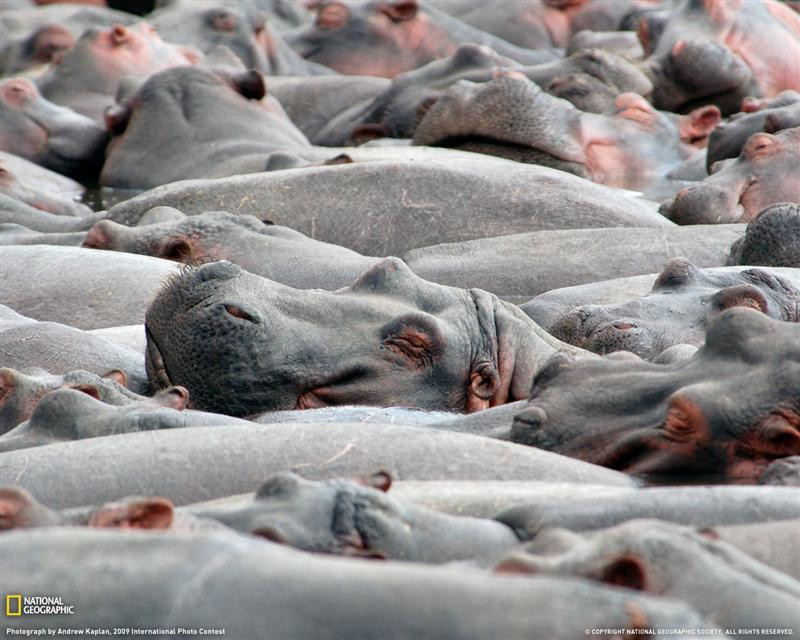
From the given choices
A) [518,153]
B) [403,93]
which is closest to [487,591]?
[518,153]

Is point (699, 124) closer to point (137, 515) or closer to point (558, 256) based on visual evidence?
point (558, 256)

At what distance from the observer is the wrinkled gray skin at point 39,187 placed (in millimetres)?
8625

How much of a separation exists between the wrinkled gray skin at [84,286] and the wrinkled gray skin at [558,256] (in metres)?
0.99

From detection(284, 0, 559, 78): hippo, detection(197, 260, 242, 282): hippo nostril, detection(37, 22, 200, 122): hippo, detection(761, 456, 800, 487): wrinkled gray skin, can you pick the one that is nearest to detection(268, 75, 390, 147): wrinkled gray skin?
detection(37, 22, 200, 122): hippo

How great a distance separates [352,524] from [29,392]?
170 centimetres

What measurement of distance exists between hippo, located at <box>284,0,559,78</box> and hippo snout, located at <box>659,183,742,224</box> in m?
5.51

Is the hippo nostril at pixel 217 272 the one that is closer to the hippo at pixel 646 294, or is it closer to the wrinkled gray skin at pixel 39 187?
the hippo at pixel 646 294

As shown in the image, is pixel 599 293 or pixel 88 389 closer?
pixel 88 389

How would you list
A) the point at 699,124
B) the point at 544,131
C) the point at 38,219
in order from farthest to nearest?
the point at 699,124
the point at 544,131
the point at 38,219

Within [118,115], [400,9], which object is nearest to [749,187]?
[118,115]

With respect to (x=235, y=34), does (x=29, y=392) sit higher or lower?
higher

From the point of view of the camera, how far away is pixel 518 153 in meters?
8.68

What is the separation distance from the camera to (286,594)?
75.1 inches

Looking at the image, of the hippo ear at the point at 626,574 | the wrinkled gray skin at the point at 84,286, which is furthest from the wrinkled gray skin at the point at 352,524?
the wrinkled gray skin at the point at 84,286
